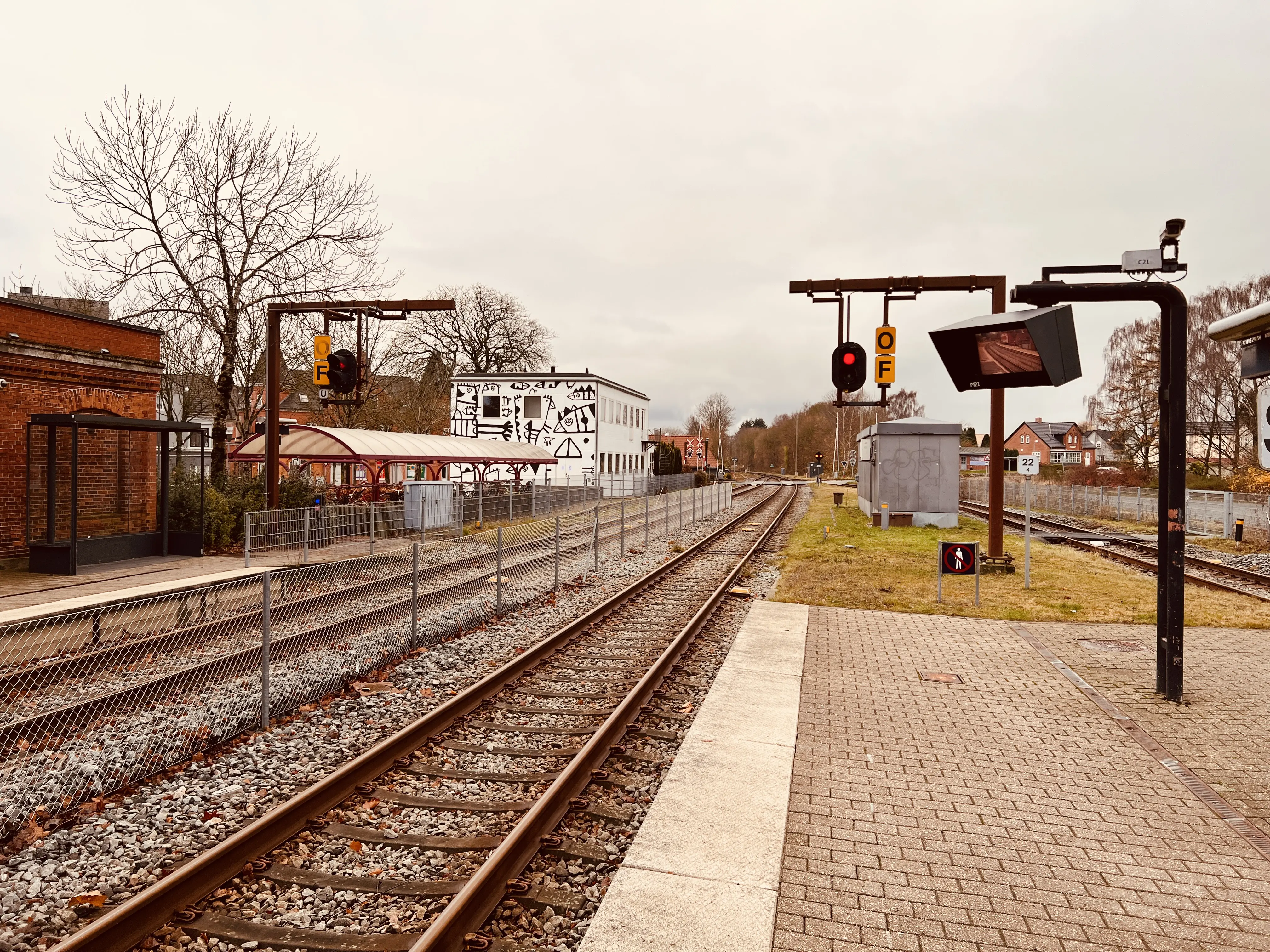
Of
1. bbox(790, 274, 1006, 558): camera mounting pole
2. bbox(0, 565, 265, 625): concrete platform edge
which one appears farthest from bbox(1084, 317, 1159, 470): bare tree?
bbox(0, 565, 265, 625): concrete platform edge

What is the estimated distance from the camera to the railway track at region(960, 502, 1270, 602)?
15961 mm

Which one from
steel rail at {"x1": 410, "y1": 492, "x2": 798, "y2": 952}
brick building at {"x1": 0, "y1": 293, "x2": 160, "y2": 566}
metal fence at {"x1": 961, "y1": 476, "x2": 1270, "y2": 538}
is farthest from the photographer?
metal fence at {"x1": 961, "y1": 476, "x2": 1270, "y2": 538}

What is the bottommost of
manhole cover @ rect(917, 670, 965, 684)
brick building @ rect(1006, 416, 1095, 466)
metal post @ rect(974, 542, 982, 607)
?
manhole cover @ rect(917, 670, 965, 684)

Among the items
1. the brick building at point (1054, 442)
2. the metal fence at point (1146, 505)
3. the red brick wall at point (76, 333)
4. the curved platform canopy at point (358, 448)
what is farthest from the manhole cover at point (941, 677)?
the brick building at point (1054, 442)

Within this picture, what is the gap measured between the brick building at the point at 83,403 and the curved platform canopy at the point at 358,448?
12.0 ft

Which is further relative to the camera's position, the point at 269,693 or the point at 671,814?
the point at 269,693

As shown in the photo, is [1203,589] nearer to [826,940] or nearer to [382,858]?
[826,940]

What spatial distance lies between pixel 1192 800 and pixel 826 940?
134 inches

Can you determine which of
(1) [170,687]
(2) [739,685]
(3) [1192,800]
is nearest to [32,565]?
(1) [170,687]

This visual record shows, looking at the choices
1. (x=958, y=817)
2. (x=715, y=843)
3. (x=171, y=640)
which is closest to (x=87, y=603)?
(x=171, y=640)

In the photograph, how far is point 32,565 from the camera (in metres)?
14.9

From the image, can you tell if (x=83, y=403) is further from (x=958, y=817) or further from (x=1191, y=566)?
(x=1191, y=566)

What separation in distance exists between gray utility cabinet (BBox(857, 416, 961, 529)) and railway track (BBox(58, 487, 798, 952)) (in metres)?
20.3

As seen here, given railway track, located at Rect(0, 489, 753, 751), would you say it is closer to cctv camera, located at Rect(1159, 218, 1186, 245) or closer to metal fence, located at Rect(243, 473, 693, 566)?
metal fence, located at Rect(243, 473, 693, 566)
